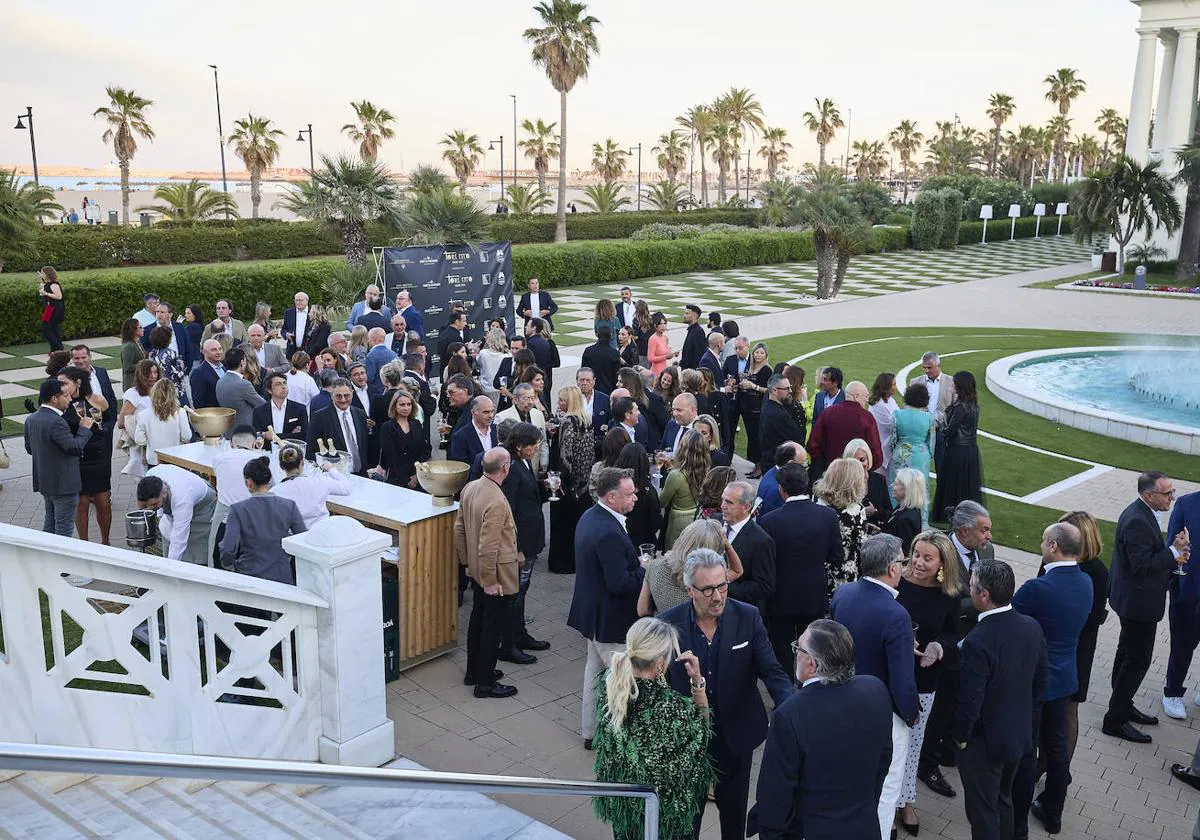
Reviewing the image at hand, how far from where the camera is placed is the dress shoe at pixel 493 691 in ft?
22.0

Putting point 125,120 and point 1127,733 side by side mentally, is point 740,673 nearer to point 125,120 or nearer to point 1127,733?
point 1127,733

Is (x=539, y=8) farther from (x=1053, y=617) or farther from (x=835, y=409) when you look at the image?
(x=1053, y=617)

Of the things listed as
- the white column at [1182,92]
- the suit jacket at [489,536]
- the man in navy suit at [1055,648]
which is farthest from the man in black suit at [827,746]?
the white column at [1182,92]

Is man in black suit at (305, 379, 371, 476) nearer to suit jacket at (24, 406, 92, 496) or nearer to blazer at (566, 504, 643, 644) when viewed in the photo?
suit jacket at (24, 406, 92, 496)

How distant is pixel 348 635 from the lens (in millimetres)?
5562

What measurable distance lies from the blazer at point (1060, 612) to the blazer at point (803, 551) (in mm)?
1159

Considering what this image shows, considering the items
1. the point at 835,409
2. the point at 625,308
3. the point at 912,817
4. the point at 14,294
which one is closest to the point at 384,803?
the point at 912,817

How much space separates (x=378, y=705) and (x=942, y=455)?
21.5 feet

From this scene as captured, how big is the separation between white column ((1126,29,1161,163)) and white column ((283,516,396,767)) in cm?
4422

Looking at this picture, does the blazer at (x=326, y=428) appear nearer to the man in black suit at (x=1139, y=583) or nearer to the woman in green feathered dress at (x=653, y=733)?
the woman in green feathered dress at (x=653, y=733)

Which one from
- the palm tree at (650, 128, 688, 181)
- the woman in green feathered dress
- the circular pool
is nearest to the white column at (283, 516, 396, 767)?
the woman in green feathered dress

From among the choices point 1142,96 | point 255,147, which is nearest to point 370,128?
point 255,147

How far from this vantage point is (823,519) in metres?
6.02

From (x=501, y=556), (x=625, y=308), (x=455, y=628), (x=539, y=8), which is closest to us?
(x=501, y=556)
